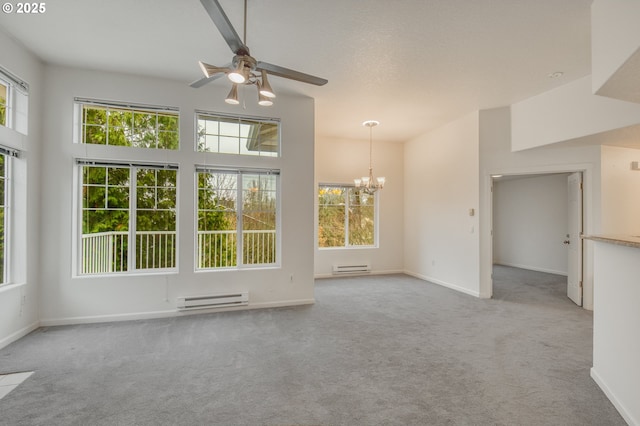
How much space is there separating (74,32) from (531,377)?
5.41 m

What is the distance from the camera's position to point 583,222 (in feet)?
14.9

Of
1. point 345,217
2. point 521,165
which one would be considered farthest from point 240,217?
point 521,165

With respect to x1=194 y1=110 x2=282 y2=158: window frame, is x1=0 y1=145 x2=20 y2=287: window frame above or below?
below

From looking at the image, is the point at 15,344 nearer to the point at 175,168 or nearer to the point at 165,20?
the point at 175,168

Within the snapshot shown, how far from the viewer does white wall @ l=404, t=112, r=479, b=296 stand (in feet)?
17.2

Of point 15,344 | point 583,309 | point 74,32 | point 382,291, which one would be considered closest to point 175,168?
point 74,32

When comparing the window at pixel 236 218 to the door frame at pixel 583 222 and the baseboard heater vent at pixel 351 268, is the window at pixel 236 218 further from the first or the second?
the door frame at pixel 583 222

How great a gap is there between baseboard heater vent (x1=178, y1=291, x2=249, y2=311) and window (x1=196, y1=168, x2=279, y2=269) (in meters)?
0.43

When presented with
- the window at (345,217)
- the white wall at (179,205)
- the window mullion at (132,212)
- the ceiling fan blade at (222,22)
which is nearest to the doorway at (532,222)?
the window at (345,217)

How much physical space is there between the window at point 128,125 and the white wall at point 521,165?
487 centimetres

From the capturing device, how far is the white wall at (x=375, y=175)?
6.79 meters

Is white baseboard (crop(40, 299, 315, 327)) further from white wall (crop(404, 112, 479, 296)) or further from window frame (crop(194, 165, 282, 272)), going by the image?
white wall (crop(404, 112, 479, 296))

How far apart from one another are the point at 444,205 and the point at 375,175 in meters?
1.79

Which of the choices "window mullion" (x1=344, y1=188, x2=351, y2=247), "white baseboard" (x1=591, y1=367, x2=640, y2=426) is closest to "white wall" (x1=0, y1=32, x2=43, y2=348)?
"window mullion" (x1=344, y1=188, x2=351, y2=247)
